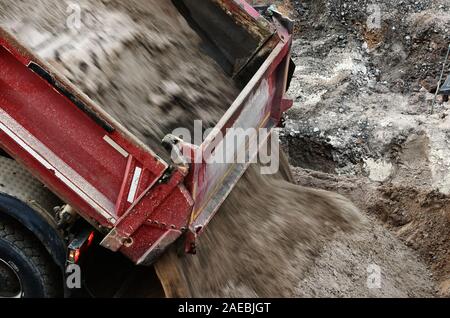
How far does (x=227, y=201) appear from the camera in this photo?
4031 millimetres

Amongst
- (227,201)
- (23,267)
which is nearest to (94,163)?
(23,267)

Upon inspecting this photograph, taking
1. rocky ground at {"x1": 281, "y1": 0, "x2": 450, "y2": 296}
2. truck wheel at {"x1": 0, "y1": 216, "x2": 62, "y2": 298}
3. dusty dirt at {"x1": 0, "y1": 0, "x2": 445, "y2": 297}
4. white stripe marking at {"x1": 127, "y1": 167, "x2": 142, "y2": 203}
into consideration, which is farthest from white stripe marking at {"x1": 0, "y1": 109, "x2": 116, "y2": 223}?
rocky ground at {"x1": 281, "y1": 0, "x2": 450, "y2": 296}

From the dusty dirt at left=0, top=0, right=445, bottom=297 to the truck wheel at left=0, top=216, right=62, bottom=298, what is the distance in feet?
2.36

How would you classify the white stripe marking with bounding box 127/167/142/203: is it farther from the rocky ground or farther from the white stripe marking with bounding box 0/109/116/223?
the rocky ground

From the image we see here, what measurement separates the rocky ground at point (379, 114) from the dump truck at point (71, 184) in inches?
86.9

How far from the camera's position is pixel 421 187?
522cm

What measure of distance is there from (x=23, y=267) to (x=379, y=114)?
4.11 meters

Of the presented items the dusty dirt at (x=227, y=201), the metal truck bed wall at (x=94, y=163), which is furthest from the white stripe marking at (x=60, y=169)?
the dusty dirt at (x=227, y=201)

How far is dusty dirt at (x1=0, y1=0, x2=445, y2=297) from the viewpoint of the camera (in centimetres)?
367

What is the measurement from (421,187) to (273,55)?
1.88 meters

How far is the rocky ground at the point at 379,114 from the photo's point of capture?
5.13 metres

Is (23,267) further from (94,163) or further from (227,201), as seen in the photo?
(227,201)
